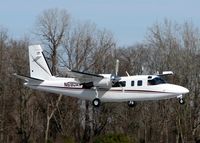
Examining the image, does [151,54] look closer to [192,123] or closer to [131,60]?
[131,60]

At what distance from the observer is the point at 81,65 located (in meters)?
71.5

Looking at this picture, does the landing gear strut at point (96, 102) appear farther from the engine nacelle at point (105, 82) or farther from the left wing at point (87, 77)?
the left wing at point (87, 77)

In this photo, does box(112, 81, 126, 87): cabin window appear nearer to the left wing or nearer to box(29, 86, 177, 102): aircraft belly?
box(29, 86, 177, 102): aircraft belly

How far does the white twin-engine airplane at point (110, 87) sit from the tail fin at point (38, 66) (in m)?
0.13

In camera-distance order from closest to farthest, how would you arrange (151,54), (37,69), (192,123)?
(37,69), (192,123), (151,54)

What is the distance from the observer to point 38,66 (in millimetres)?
48094

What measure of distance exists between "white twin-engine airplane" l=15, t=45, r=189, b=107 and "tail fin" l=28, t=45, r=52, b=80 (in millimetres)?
129

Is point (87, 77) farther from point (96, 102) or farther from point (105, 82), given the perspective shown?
point (96, 102)

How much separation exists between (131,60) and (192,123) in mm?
13940

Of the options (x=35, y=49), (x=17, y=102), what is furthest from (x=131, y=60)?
(x=35, y=49)

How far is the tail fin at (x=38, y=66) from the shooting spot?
154ft

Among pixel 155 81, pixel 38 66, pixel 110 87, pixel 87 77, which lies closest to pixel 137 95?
pixel 155 81

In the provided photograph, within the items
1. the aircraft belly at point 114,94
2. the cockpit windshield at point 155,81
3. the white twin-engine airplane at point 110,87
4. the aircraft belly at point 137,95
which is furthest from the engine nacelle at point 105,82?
the cockpit windshield at point 155,81

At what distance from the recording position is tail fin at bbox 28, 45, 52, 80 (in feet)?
154
